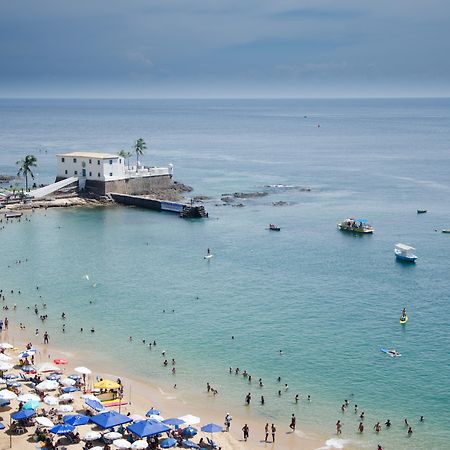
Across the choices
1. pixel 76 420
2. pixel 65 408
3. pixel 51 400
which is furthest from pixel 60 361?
pixel 76 420

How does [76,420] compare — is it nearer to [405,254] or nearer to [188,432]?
[188,432]

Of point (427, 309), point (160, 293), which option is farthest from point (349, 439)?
point (160, 293)

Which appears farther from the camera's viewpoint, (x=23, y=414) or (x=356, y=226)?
(x=356, y=226)

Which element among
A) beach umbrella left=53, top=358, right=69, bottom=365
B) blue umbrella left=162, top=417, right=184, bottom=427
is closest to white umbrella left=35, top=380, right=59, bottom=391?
beach umbrella left=53, top=358, right=69, bottom=365

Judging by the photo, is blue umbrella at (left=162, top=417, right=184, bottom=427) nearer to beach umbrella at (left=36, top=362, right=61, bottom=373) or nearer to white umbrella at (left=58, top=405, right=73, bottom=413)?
white umbrella at (left=58, top=405, right=73, bottom=413)

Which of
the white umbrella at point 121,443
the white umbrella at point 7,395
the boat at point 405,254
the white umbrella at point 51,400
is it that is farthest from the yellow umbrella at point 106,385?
the boat at point 405,254

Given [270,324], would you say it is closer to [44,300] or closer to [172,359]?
[172,359]

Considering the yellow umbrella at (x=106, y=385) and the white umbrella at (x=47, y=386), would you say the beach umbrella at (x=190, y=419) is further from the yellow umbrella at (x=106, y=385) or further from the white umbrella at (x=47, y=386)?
the white umbrella at (x=47, y=386)
